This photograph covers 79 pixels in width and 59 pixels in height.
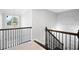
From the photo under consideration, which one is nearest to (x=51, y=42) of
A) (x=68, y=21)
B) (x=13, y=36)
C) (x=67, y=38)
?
(x=67, y=38)

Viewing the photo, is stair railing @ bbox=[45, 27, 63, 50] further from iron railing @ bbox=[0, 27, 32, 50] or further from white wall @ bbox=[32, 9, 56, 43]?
iron railing @ bbox=[0, 27, 32, 50]

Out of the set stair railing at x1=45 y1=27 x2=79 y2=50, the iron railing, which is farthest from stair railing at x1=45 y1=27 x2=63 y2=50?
the iron railing

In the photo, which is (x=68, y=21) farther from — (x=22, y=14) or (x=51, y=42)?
(x=22, y=14)

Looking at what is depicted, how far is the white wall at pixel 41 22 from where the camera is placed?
1.14 metres

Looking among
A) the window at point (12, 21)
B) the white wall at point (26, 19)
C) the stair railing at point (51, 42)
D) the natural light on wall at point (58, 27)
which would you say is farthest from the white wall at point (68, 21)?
the window at point (12, 21)

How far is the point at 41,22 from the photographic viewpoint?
1162 millimetres

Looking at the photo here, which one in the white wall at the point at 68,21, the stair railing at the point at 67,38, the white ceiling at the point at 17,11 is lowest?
the stair railing at the point at 67,38

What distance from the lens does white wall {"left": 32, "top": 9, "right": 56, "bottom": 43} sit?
44.9 inches

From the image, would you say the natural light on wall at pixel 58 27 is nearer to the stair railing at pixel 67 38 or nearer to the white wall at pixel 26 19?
the stair railing at pixel 67 38

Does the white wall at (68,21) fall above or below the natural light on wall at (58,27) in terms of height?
above
